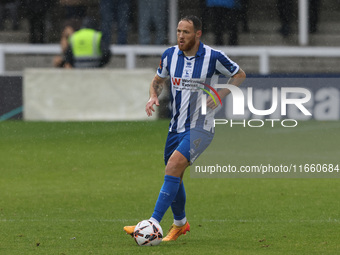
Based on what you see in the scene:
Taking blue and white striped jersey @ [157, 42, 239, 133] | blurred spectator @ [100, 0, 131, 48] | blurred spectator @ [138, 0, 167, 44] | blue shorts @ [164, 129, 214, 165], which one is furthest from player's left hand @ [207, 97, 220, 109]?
blurred spectator @ [138, 0, 167, 44]

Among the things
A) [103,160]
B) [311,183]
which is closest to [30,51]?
[103,160]

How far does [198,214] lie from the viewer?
29.6 feet

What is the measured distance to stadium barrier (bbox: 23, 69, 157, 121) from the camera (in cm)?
1714

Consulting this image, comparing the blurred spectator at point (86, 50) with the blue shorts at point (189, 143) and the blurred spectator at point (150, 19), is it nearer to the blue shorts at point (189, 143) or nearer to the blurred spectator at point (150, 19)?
the blurred spectator at point (150, 19)

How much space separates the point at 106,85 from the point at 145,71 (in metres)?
0.76

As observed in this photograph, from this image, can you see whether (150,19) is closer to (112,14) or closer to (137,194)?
(112,14)

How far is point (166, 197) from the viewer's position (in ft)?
23.5

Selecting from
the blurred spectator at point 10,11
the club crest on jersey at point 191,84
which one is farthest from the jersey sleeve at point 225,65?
the blurred spectator at point 10,11

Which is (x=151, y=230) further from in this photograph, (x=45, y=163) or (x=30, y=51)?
(x=30, y=51)


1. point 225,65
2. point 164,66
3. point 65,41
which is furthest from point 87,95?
point 225,65

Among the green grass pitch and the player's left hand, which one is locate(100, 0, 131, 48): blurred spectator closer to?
the green grass pitch

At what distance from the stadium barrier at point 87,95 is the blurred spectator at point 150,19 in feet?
11.4

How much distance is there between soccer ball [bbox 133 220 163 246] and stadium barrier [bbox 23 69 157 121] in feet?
33.2

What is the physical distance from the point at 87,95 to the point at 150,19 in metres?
4.17
